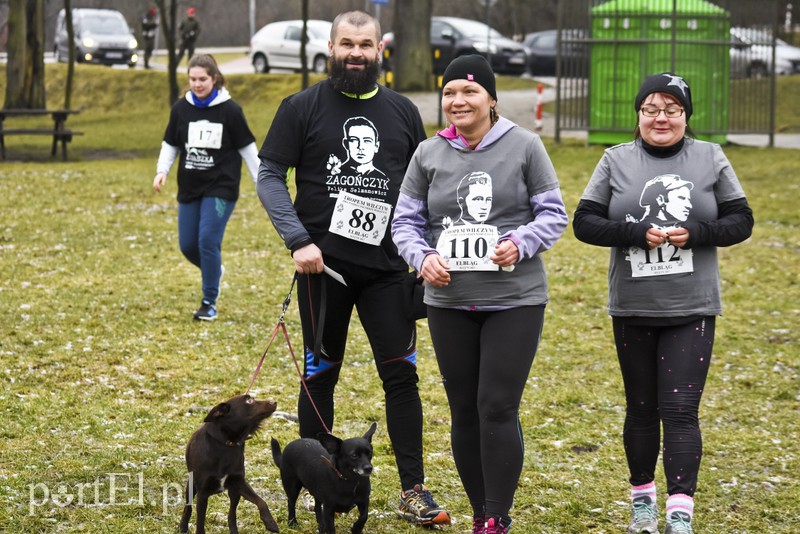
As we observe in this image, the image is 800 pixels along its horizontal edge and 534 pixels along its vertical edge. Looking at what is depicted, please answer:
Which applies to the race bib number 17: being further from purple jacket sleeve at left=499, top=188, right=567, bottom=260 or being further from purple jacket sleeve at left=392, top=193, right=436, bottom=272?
purple jacket sleeve at left=499, top=188, right=567, bottom=260

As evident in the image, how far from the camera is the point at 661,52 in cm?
1903

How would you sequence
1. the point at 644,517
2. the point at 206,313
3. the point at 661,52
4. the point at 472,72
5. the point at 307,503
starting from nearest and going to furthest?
the point at 472,72, the point at 644,517, the point at 307,503, the point at 206,313, the point at 661,52

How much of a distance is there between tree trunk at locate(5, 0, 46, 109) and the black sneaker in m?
17.4

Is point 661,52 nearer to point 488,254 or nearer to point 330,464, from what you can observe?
point 488,254

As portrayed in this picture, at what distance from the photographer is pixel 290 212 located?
4832mm

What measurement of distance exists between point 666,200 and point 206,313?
545cm

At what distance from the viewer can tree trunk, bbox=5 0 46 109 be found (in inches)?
987

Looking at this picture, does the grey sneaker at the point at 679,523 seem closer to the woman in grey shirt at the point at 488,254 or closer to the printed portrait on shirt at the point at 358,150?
the woman in grey shirt at the point at 488,254

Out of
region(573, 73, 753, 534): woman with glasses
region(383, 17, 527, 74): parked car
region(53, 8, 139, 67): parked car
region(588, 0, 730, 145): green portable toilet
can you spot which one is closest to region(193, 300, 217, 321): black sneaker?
region(573, 73, 753, 534): woman with glasses

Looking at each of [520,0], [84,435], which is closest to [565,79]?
[84,435]

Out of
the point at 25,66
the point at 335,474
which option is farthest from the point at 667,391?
the point at 25,66

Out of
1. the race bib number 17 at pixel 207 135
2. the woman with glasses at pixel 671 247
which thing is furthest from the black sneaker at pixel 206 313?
the woman with glasses at pixel 671 247

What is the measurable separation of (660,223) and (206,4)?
55.8 m

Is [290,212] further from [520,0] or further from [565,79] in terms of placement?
[520,0]
